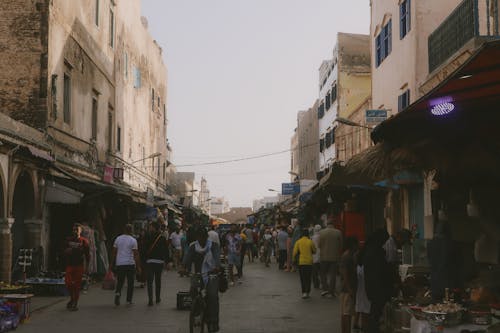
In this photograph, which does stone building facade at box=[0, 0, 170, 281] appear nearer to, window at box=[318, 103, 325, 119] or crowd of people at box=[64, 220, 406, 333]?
crowd of people at box=[64, 220, 406, 333]

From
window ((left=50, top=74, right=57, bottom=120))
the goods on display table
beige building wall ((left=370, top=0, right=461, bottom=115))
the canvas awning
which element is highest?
beige building wall ((left=370, top=0, right=461, bottom=115))

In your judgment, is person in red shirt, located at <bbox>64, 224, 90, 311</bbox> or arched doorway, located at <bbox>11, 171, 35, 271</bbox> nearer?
person in red shirt, located at <bbox>64, 224, 90, 311</bbox>

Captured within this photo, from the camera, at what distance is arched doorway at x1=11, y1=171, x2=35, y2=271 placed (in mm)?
19828

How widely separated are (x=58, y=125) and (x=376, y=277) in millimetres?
14875

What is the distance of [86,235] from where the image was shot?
792 inches

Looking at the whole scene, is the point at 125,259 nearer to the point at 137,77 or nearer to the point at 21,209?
the point at 21,209

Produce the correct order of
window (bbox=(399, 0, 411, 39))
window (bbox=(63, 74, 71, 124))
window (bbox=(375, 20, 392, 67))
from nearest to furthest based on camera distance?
window (bbox=(399, 0, 411, 39)) < window (bbox=(63, 74, 71, 124)) < window (bbox=(375, 20, 392, 67))

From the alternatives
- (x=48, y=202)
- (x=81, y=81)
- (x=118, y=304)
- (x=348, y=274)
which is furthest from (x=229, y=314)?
(x=81, y=81)

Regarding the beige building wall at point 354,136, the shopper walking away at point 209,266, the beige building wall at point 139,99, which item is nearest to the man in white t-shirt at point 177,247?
the beige building wall at point 139,99

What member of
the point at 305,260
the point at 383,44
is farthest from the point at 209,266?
the point at 383,44

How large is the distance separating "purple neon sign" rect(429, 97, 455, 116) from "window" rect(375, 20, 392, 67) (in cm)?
1919

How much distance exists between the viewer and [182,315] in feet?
46.5

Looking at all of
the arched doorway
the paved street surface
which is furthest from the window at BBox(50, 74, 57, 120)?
the paved street surface

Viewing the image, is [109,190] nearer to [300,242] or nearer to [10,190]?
[10,190]
